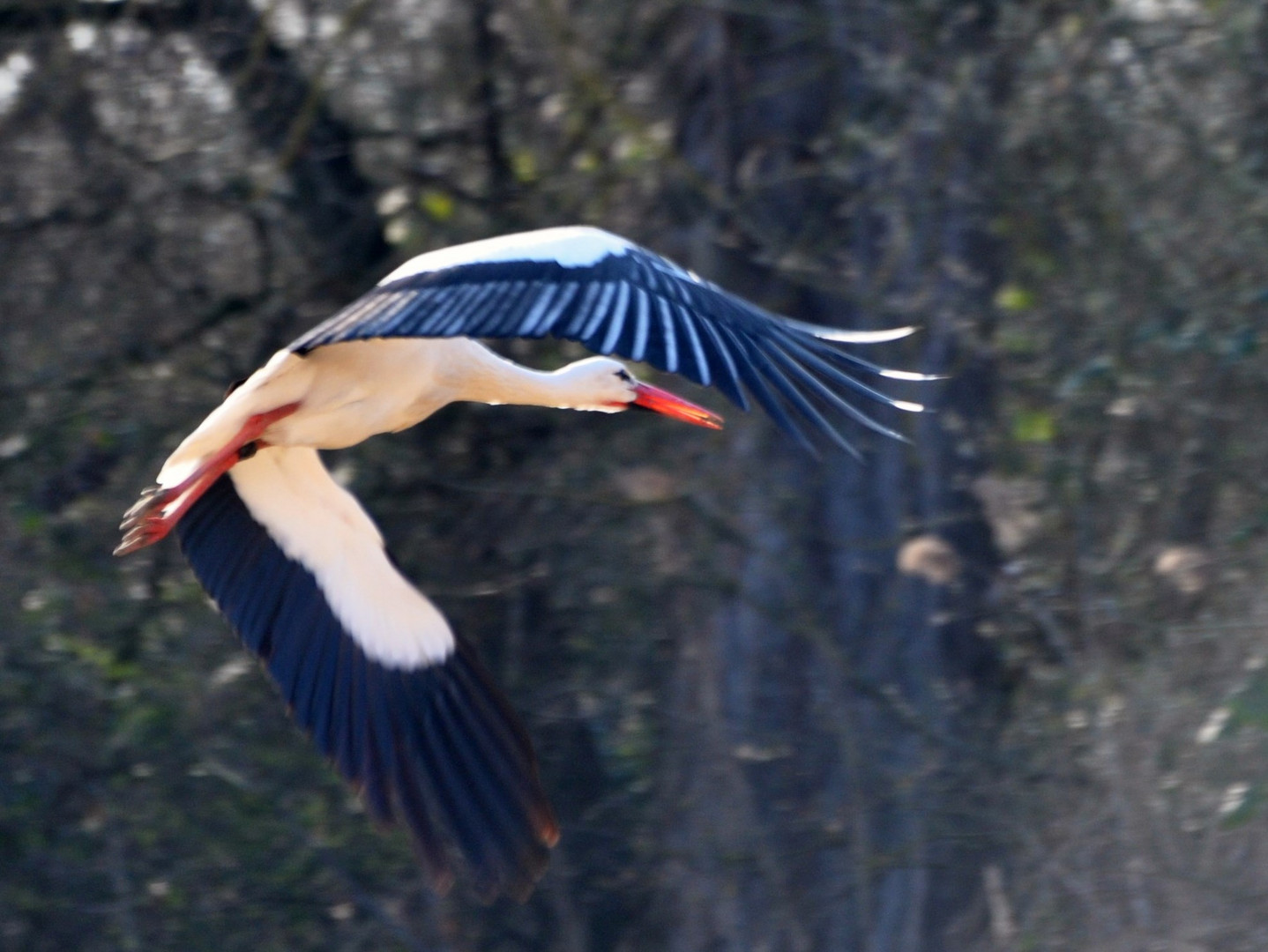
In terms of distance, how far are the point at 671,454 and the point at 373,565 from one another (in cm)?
153

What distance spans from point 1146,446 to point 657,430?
1.59 meters

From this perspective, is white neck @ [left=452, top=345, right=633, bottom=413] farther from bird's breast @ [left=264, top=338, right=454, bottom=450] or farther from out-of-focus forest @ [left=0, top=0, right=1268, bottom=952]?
out-of-focus forest @ [left=0, top=0, right=1268, bottom=952]

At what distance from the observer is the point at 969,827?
6.83 metres

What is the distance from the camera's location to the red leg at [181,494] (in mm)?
5205

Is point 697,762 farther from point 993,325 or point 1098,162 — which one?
point 1098,162

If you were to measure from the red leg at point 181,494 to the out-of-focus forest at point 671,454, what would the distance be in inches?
66.0

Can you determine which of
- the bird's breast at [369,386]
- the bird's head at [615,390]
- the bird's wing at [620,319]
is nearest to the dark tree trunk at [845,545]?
the bird's head at [615,390]

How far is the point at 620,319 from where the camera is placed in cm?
404

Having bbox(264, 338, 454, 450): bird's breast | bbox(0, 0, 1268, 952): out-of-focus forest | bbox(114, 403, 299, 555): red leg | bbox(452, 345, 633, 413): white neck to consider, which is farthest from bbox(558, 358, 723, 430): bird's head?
bbox(0, 0, 1268, 952): out-of-focus forest

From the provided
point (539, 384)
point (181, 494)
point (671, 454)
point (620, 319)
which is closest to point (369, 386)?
point (539, 384)

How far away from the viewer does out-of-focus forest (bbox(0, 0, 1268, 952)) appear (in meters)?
6.91

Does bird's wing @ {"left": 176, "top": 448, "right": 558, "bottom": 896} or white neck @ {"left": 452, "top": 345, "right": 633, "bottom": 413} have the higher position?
white neck @ {"left": 452, "top": 345, "right": 633, "bottom": 413}

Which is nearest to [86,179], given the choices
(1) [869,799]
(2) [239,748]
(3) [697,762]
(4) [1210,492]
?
(2) [239,748]

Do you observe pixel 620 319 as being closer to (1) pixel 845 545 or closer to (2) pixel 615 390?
(2) pixel 615 390
